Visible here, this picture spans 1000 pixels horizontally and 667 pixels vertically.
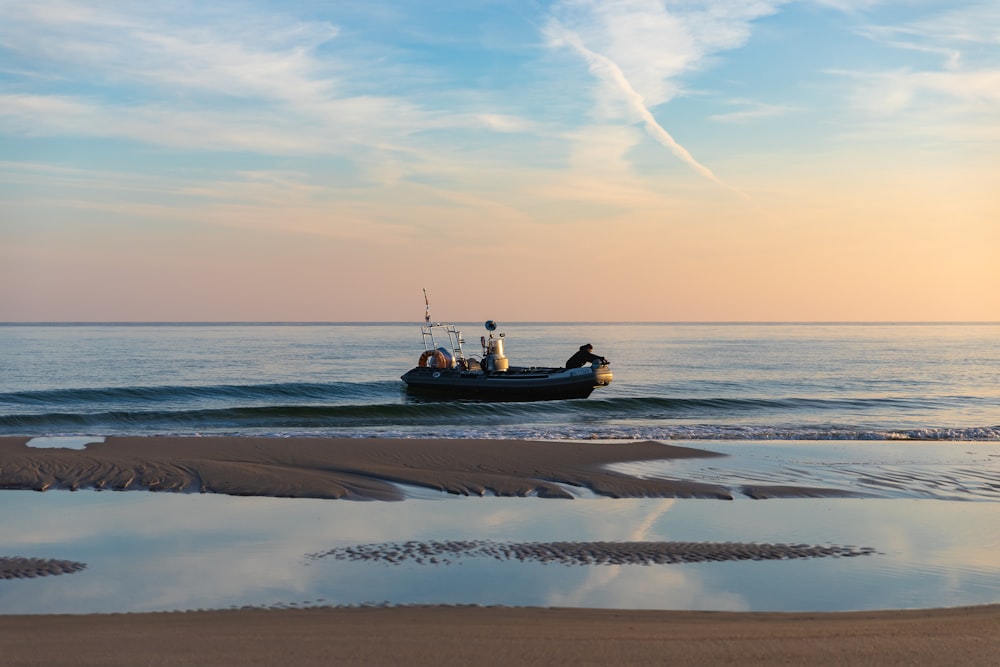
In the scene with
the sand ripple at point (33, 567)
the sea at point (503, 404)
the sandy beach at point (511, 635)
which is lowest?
the sea at point (503, 404)

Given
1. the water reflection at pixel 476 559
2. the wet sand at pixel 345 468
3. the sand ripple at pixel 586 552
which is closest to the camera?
the water reflection at pixel 476 559

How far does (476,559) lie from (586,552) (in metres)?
1.15

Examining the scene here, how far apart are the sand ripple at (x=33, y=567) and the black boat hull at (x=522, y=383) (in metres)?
26.5

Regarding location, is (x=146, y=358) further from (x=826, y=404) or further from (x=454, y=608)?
(x=454, y=608)

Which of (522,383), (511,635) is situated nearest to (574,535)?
(511,635)

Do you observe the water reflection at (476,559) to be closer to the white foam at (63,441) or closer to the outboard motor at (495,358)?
the white foam at (63,441)

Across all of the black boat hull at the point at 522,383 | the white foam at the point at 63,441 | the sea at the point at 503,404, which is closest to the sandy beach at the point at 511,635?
the white foam at the point at 63,441

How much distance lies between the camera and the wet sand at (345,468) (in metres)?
13.0

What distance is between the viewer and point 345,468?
578 inches

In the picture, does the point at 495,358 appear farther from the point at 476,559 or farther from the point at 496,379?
the point at 476,559

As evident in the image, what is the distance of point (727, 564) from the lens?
8586mm

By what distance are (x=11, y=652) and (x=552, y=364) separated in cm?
6120

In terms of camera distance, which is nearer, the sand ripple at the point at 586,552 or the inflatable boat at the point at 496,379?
the sand ripple at the point at 586,552

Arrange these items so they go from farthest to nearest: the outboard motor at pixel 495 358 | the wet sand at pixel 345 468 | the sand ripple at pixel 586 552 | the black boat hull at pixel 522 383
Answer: the outboard motor at pixel 495 358 < the black boat hull at pixel 522 383 < the wet sand at pixel 345 468 < the sand ripple at pixel 586 552
